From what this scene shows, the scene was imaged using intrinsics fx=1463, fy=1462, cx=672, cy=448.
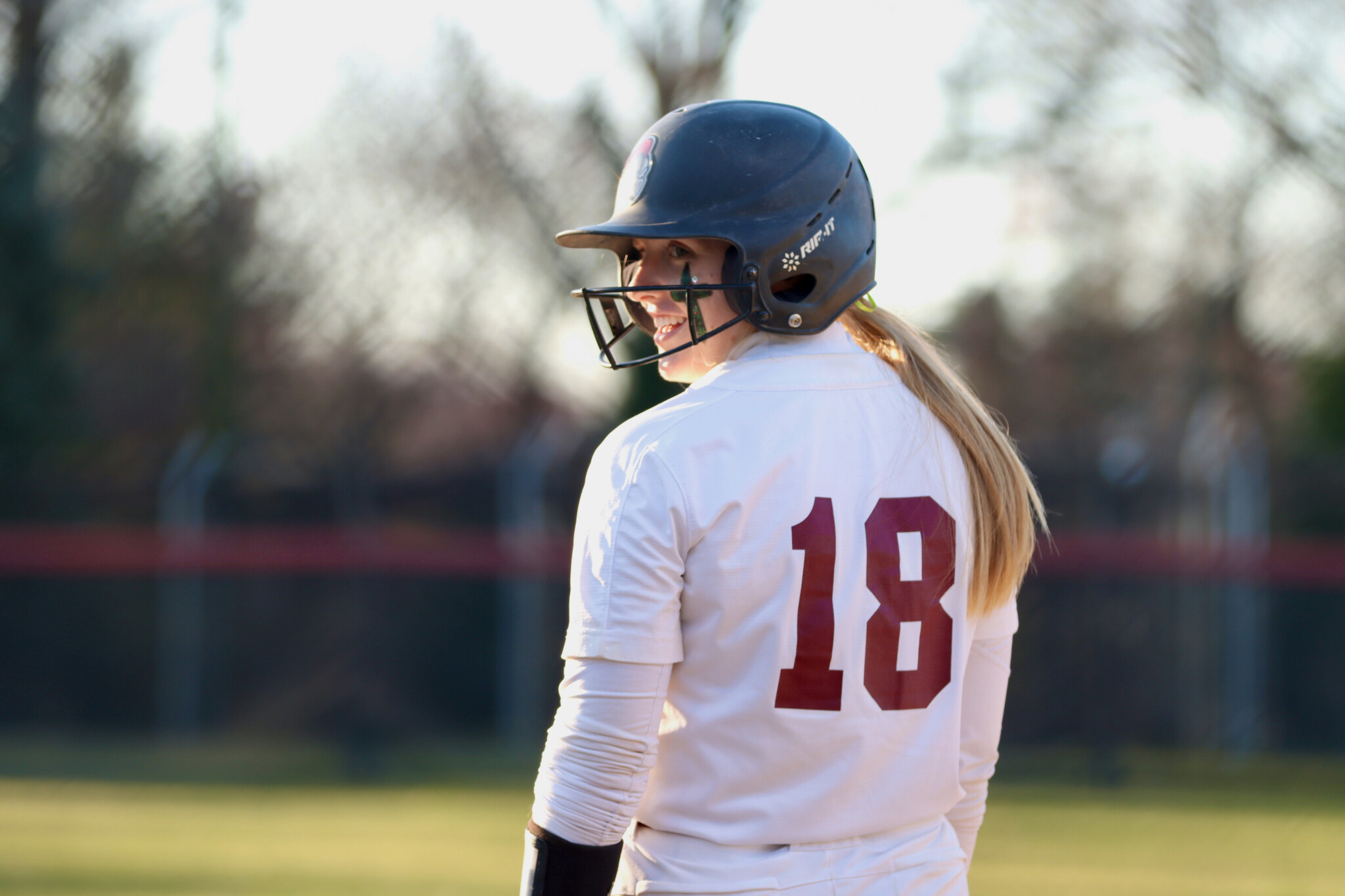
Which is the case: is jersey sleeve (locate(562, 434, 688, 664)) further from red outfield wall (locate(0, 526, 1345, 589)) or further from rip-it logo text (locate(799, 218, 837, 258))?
red outfield wall (locate(0, 526, 1345, 589))

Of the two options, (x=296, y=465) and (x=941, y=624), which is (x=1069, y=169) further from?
(x=941, y=624)

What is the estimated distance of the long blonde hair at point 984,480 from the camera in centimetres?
184

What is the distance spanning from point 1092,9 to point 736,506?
11.1 meters

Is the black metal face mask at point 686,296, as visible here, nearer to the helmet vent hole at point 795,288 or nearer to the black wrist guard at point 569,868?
the helmet vent hole at point 795,288

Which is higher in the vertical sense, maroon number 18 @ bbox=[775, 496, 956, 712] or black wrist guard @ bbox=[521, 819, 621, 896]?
maroon number 18 @ bbox=[775, 496, 956, 712]

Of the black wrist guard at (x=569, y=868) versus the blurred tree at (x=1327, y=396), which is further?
the blurred tree at (x=1327, y=396)

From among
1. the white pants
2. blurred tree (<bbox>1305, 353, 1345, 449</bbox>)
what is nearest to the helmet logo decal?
the white pants

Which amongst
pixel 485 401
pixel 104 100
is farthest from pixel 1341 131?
pixel 104 100

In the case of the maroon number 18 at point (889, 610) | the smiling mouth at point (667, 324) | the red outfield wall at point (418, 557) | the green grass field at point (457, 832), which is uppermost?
the smiling mouth at point (667, 324)

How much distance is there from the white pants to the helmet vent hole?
68 centimetres

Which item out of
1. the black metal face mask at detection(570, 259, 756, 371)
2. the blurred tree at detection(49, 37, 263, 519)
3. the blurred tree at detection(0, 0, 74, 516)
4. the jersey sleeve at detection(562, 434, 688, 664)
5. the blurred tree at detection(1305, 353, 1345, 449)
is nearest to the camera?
the jersey sleeve at detection(562, 434, 688, 664)

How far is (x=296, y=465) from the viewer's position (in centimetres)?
1224

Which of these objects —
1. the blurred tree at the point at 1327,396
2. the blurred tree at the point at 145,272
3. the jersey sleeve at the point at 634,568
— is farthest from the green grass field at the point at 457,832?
the blurred tree at the point at 145,272

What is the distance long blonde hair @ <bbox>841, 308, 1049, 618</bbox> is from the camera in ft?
6.05
